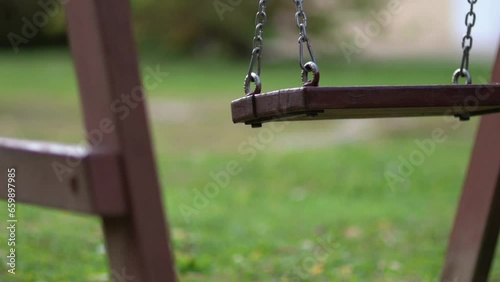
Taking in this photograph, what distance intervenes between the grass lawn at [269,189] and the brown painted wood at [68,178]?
6.08ft

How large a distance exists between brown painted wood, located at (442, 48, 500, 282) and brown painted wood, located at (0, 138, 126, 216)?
184cm

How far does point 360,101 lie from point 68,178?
2.80 feet

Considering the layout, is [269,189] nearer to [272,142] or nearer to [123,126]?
[272,142]

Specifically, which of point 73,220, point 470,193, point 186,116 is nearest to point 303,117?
point 470,193

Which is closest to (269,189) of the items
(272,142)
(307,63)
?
(272,142)

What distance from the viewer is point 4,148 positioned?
2.42 m

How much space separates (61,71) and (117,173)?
13316 millimetres

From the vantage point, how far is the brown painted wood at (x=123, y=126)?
85.3 inches

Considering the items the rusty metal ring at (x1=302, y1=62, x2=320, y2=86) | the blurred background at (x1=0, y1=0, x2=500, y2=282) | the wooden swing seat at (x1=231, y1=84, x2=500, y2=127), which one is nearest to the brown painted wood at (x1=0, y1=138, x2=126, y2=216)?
the wooden swing seat at (x1=231, y1=84, x2=500, y2=127)

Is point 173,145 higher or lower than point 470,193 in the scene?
higher

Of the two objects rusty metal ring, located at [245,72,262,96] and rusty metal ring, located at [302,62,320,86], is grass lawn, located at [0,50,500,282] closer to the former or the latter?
rusty metal ring, located at [245,72,262,96]

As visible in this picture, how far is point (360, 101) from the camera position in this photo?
2541 mm

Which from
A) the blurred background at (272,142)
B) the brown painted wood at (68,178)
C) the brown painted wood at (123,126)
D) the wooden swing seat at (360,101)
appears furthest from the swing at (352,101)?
the blurred background at (272,142)

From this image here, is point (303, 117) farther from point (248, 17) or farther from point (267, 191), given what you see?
point (248, 17)
